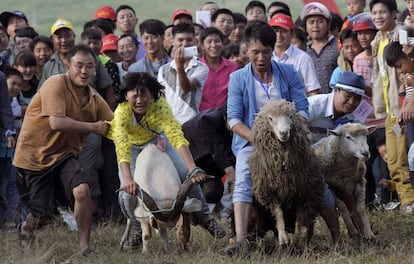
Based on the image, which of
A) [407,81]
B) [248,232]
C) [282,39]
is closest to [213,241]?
[248,232]

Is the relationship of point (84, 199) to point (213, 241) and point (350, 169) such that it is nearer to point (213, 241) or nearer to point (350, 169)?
point (213, 241)

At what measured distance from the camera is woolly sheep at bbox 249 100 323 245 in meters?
7.61

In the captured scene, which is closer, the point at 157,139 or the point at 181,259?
the point at 181,259

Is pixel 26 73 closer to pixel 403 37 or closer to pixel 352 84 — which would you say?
pixel 352 84

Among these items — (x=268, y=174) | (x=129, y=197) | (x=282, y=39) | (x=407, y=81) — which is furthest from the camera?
(x=282, y=39)

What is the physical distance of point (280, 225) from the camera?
7668 millimetres

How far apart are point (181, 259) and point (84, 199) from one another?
1.11m

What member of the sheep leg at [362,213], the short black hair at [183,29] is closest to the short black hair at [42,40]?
the short black hair at [183,29]

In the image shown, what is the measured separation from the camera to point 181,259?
25.5 ft

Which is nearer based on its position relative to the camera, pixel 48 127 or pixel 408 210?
pixel 48 127

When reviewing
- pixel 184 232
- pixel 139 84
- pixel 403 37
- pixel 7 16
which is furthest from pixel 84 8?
pixel 184 232

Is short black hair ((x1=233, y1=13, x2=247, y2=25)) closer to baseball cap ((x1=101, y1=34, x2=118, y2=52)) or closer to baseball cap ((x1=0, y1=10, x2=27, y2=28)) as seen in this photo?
baseball cap ((x1=101, y1=34, x2=118, y2=52))

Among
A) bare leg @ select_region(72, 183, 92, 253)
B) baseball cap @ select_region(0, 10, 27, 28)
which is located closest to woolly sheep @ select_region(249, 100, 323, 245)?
bare leg @ select_region(72, 183, 92, 253)

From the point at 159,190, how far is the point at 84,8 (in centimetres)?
3483
